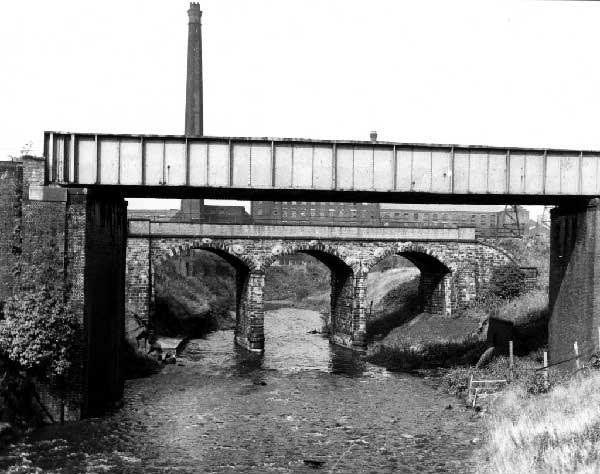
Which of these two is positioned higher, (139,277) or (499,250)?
(499,250)

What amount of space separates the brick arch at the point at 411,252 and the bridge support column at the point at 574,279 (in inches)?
→ 513

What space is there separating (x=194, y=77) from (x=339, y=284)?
81.0ft

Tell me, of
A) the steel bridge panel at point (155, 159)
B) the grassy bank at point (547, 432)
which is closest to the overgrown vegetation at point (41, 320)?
the steel bridge panel at point (155, 159)

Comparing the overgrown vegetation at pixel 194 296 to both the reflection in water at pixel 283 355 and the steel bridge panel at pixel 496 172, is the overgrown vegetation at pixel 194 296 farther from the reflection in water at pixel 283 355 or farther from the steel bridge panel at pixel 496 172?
the steel bridge panel at pixel 496 172

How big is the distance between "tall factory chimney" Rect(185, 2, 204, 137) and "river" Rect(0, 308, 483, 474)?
2912cm

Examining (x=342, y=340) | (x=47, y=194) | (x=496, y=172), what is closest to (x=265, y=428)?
(x=47, y=194)

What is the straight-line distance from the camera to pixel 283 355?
34.1 m

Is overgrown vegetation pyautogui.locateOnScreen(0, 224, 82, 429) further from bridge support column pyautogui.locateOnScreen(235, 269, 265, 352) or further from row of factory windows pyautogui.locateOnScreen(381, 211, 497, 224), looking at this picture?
row of factory windows pyautogui.locateOnScreen(381, 211, 497, 224)

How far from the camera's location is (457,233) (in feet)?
122

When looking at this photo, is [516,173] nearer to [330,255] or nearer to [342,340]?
[330,255]

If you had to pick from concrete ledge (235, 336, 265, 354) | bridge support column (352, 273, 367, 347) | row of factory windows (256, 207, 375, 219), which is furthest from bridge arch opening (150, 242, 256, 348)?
row of factory windows (256, 207, 375, 219)

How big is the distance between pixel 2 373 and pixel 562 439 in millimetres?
13675

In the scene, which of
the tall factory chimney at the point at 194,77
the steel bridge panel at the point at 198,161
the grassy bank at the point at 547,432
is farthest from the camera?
the tall factory chimney at the point at 194,77

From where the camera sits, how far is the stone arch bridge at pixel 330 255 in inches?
1336
